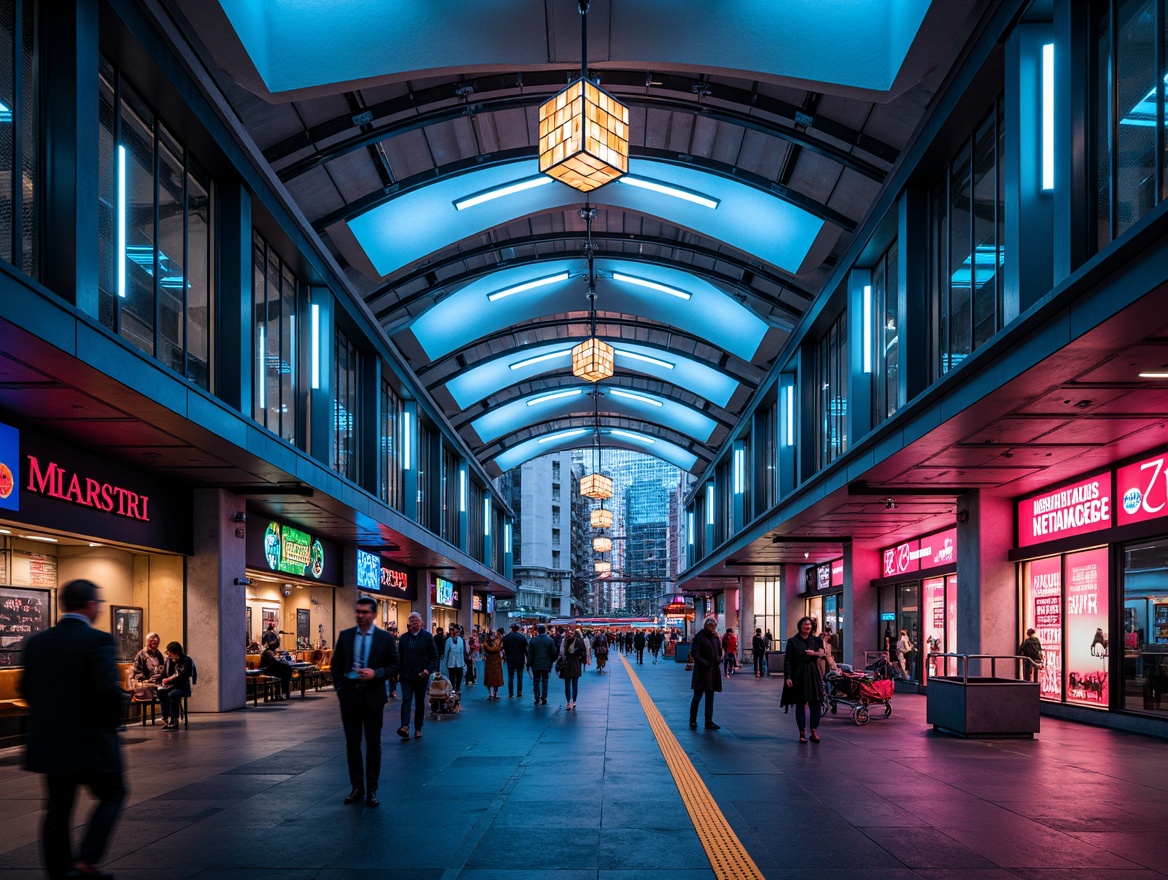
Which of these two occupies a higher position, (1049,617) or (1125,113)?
(1125,113)

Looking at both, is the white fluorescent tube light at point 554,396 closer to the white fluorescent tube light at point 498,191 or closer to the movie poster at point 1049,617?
the white fluorescent tube light at point 498,191

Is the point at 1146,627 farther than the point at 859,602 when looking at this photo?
No

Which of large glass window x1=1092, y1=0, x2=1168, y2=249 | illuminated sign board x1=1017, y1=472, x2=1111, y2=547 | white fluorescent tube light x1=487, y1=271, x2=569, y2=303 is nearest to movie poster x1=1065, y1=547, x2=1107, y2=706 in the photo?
illuminated sign board x1=1017, y1=472, x2=1111, y2=547

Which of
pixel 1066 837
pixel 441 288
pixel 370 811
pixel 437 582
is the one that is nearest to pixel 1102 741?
pixel 1066 837

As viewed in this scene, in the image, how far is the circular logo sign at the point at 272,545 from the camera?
22016mm

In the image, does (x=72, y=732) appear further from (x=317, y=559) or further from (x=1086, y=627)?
(x=317, y=559)

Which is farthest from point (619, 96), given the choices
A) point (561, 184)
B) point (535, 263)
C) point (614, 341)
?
point (614, 341)

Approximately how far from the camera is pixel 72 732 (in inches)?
216

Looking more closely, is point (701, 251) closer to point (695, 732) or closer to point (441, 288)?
point (441, 288)

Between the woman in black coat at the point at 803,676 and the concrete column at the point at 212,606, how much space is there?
986 centimetres

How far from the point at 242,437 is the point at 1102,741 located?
40.2 feet

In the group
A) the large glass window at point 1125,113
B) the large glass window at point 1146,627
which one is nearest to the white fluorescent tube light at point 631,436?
the large glass window at point 1146,627

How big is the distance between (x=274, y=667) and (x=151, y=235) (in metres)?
10.9

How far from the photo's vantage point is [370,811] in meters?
8.45
